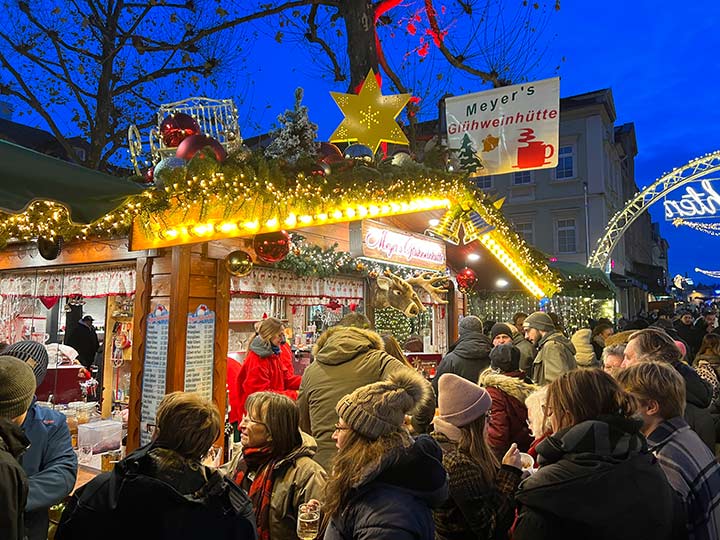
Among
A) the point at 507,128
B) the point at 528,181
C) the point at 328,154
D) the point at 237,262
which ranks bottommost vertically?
the point at 237,262

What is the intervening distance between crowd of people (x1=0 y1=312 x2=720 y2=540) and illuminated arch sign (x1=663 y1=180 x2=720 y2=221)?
52.4 ft

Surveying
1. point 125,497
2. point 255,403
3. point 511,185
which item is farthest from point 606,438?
point 511,185

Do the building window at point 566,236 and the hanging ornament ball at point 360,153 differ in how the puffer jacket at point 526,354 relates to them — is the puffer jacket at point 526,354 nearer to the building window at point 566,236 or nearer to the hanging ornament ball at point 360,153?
the hanging ornament ball at point 360,153

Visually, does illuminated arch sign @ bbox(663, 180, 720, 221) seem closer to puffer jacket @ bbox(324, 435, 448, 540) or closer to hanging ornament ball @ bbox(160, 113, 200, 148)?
hanging ornament ball @ bbox(160, 113, 200, 148)

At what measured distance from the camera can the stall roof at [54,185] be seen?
3.15 metres

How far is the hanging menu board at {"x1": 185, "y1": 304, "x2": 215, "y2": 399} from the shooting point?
16.9ft

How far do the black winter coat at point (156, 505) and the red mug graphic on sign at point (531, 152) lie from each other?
674cm

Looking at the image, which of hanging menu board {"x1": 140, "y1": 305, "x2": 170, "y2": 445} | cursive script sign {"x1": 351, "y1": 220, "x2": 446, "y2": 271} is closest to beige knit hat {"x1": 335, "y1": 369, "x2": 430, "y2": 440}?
hanging menu board {"x1": 140, "y1": 305, "x2": 170, "y2": 445}

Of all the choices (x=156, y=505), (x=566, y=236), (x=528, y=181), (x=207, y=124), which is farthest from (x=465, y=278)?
(x=528, y=181)

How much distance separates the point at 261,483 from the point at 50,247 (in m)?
5.00

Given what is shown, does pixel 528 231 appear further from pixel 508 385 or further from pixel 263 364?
pixel 508 385

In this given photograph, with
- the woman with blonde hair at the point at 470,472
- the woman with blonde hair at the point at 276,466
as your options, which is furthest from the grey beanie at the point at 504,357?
the woman with blonde hair at the point at 276,466

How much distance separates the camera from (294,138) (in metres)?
5.00

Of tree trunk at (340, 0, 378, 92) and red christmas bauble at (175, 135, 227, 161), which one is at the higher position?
tree trunk at (340, 0, 378, 92)
